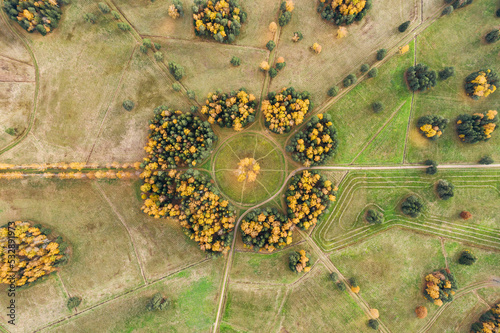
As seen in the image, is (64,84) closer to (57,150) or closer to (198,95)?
(57,150)

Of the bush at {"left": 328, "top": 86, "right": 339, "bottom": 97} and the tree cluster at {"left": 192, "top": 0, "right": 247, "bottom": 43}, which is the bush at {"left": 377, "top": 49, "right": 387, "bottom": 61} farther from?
the tree cluster at {"left": 192, "top": 0, "right": 247, "bottom": 43}

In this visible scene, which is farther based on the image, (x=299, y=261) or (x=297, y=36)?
(x=297, y=36)

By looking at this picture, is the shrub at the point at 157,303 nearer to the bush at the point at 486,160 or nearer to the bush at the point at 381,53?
the bush at the point at 381,53

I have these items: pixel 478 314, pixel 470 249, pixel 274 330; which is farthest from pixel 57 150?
pixel 478 314

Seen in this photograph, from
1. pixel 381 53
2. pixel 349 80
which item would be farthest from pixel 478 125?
pixel 349 80

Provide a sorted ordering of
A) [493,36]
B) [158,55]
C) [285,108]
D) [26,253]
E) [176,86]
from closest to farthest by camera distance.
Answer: [26,253] < [285,108] < [158,55] < [493,36] < [176,86]

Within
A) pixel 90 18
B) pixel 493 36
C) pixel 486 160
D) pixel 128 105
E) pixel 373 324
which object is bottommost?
pixel 373 324

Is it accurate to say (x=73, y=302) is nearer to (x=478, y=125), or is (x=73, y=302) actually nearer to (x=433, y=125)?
(x=433, y=125)
